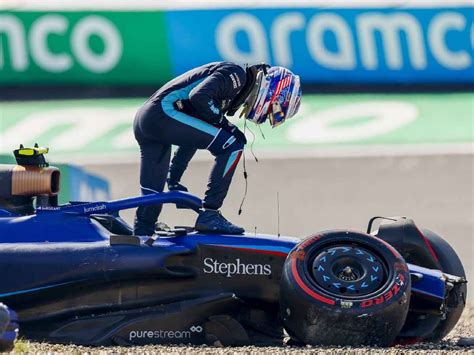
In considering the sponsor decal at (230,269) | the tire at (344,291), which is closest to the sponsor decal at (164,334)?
the sponsor decal at (230,269)

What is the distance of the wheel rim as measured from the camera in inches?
291

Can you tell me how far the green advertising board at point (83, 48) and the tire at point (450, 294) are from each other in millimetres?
12557

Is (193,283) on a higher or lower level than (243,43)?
lower

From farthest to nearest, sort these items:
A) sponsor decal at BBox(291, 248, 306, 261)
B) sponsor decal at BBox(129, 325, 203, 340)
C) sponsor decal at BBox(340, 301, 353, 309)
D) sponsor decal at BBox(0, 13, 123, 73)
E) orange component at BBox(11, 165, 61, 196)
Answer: sponsor decal at BBox(0, 13, 123, 73) → orange component at BBox(11, 165, 61, 196) → sponsor decal at BBox(129, 325, 203, 340) → sponsor decal at BBox(291, 248, 306, 261) → sponsor decal at BBox(340, 301, 353, 309)

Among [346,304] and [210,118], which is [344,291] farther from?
[210,118]

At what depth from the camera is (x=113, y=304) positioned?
779cm

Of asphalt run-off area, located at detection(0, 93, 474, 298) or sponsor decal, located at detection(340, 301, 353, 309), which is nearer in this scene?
sponsor decal, located at detection(340, 301, 353, 309)

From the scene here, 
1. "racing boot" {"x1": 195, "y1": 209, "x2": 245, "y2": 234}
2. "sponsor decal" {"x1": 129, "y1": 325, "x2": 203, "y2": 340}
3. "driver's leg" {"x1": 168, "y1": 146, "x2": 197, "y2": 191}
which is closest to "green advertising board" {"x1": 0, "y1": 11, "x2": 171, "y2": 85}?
"driver's leg" {"x1": 168, "y1": 146, "x2": 197, "y2": 191}

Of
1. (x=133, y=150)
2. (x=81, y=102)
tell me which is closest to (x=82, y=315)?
(x=133, y=150)

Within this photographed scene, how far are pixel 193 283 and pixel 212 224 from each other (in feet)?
1.43

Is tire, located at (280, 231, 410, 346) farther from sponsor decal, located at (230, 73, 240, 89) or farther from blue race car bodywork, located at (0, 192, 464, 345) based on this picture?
sponsor decal, located at (230, 73, 240, 89)

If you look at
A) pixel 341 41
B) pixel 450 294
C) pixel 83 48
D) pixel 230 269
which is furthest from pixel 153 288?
pixel 341 41

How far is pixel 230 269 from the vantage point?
780 centimetres

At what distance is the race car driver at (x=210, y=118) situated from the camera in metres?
8.06
